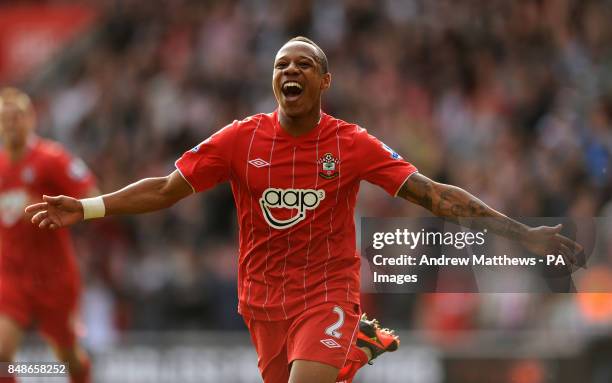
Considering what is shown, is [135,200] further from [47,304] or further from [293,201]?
[47,304]

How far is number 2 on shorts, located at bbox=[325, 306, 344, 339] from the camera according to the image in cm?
658

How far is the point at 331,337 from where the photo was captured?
21.6ft

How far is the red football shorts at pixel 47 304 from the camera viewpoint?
9391 mm

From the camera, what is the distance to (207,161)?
671 cm

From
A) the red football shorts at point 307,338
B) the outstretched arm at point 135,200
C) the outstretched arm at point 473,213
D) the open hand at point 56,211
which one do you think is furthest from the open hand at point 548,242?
the open hand at point 56,211

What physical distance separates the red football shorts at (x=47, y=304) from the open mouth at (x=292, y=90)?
3.66m

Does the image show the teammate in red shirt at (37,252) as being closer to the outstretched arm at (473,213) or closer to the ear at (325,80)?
the ear at (325,80)

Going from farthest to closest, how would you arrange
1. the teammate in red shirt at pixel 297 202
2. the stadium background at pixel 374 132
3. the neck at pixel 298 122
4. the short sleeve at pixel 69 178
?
the stadium background at pixel 374 132 → the short sleeve at pixel 69 178 → the neck at pixel 298 122 → the teammate in red shirt at pixel 297 202

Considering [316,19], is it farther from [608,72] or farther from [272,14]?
[608,72]

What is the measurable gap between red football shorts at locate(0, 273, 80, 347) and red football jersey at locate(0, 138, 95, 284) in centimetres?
7

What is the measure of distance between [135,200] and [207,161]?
47cm

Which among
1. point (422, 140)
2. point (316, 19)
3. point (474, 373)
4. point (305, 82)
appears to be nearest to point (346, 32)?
point (316, 19)

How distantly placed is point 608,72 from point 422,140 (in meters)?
2.23

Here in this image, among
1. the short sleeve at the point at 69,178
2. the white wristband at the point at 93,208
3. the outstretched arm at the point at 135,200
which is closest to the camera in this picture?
the outstretched arm at the point at 135,200
